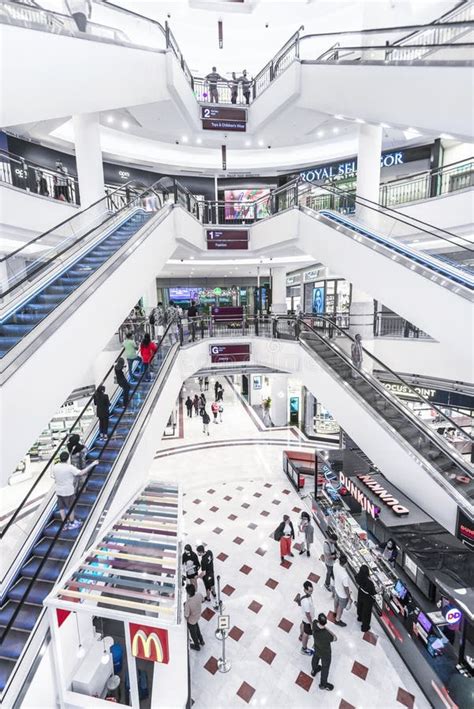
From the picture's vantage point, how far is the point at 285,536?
320 inches

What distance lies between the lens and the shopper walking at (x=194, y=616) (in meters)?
5.77

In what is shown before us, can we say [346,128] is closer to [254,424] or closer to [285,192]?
[285,192]

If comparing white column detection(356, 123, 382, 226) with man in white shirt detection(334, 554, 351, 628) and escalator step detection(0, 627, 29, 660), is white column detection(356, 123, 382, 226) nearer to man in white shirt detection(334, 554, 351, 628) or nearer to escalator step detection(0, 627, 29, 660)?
man in white shirt detection(334, 554, 351, 628)

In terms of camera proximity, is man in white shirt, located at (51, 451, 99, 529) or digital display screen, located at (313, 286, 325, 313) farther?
digital display screen, located at (313, 286, 325, 313)

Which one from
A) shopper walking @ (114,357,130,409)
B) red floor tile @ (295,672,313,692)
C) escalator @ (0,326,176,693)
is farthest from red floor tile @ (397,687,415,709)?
shopper walking @ (114,357,130,409)

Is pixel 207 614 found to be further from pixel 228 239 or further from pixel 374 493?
pixel 228 239

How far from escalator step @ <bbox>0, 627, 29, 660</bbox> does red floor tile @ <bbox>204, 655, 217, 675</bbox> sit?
328cm

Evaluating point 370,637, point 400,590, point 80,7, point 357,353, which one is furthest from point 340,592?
point 80,7

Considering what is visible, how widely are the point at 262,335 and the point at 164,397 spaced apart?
5176 mm

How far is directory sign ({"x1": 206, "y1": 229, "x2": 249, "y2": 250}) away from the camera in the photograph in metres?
12.4

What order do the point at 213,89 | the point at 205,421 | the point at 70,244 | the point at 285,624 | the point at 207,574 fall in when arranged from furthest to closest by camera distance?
the point at 205,421
the point at 213,89
the point at 207,574
the point at 285,624
the point at 70,244

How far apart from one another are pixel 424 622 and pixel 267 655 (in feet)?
8.46

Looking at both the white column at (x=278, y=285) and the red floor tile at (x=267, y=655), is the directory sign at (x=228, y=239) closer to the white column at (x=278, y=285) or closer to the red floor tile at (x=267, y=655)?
the white column at (x=278, y=285)

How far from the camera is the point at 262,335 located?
12188 mm
